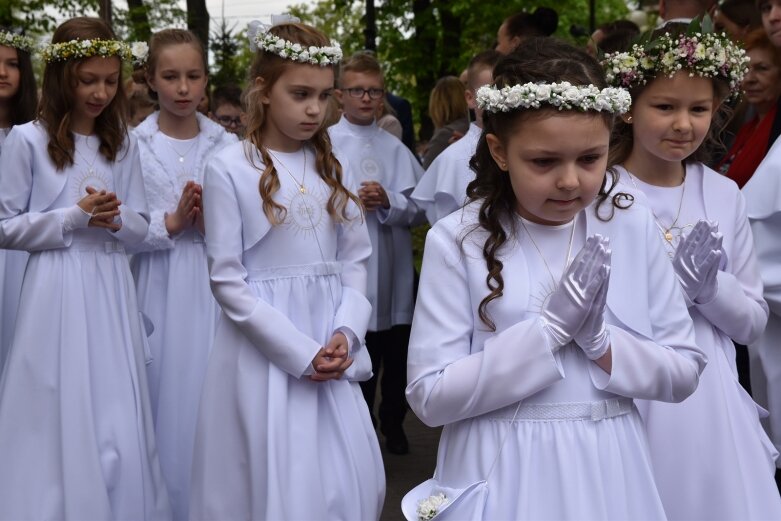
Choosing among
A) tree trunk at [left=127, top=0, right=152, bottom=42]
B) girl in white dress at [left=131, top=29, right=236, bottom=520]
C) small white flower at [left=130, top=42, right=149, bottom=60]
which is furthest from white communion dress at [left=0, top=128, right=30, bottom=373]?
tree trunk at [left=127, top=0, right=152, bottom=42]

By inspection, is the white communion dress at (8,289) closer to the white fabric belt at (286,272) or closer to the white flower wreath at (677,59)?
the white fabric belt at (286,272)

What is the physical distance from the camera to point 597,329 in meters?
3.30

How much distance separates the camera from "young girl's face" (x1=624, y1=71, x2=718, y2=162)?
4426mm

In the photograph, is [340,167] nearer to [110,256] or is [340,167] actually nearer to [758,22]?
[110,256]

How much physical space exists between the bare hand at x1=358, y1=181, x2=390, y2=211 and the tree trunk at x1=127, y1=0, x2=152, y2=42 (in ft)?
21.1

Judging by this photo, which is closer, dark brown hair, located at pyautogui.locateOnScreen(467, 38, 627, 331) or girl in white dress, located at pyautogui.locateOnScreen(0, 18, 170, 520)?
dark brown hair, located at pyautogui.locateOnScreen(467, 38, 627, 331)

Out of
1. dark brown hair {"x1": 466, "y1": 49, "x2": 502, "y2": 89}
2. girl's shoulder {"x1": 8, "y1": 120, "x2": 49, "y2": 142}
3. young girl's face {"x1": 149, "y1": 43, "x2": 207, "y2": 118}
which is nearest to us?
girl's shoulder {"x1": 8, "y1": 120, "x2": 49, "y2": 142}

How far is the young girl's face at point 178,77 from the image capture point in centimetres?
682

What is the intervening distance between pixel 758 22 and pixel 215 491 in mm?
4787

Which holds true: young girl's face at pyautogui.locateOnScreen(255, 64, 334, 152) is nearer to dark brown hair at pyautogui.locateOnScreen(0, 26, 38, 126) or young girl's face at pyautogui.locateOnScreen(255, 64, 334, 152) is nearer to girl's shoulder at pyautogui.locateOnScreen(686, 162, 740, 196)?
girl's shoulder at pyautogui.locateOnScreen(686, 162, 740, 196)

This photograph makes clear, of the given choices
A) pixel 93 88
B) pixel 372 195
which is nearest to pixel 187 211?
pixel 93 88

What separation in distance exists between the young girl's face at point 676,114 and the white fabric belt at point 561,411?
1383 millimetres

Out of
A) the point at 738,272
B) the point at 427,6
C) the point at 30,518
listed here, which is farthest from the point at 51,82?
the point at 427,6

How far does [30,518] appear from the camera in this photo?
5734 mm
